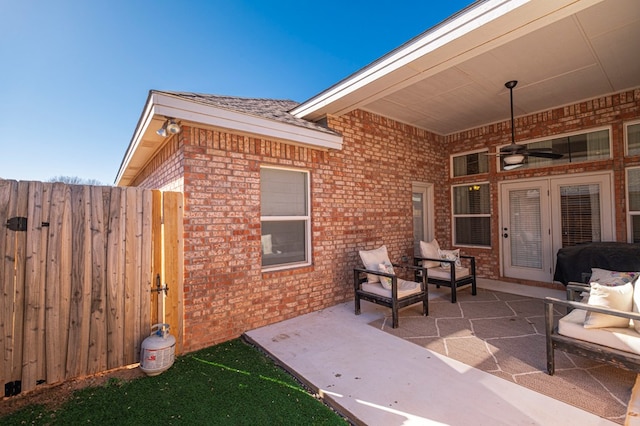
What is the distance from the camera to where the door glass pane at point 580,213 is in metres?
5.32

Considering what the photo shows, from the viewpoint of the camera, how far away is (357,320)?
13.7 feet

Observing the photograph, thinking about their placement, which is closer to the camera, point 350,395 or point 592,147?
point 350,395

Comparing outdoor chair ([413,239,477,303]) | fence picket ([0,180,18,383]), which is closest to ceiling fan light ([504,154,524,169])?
outdoor chair ([413,239,477,303])

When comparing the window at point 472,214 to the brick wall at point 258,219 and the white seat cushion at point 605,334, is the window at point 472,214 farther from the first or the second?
the white seat cushion at point 605,334

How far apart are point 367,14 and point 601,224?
681 cm

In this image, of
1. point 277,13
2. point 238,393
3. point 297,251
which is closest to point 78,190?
point 238,393

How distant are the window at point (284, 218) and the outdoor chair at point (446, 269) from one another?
7.44ft

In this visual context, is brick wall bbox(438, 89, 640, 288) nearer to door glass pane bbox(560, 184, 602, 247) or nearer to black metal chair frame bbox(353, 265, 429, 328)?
door glass pane bbox(560, 184, 602, 247)

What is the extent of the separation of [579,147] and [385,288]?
16.2 feet

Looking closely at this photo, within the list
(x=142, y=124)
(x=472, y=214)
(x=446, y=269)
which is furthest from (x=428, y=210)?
(x=142, y=124)

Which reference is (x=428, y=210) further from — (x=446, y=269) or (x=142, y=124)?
(x=142, y=124)

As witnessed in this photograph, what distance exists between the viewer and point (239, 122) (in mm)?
3635

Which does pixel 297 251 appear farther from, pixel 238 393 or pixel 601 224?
pixel 601 224

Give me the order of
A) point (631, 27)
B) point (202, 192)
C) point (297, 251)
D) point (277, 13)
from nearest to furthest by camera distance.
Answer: point (631, 27), point (202, 192), point (297, 251), point (277, 13)
